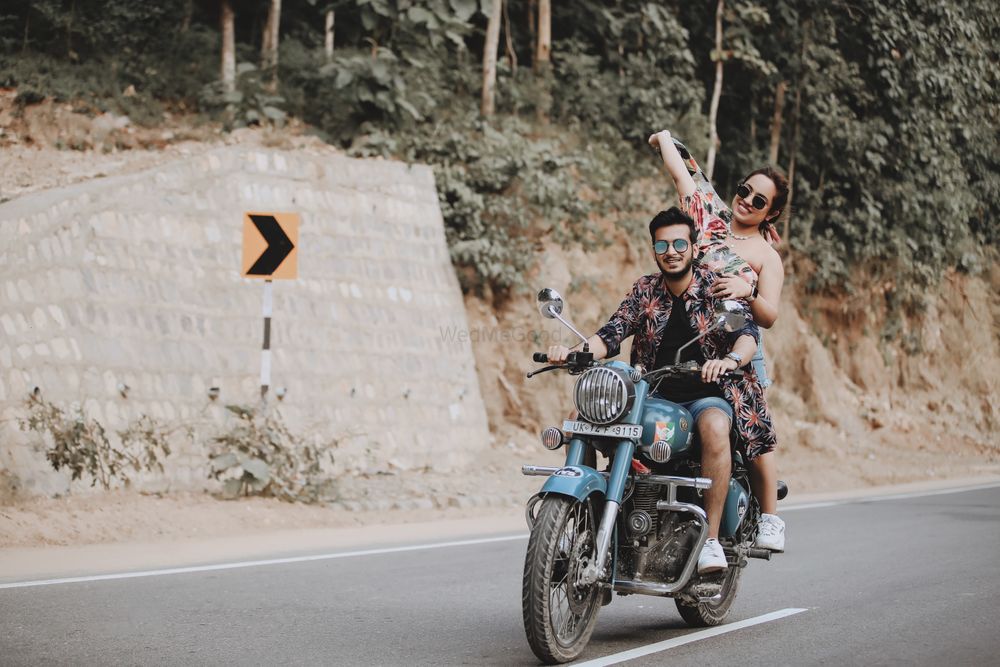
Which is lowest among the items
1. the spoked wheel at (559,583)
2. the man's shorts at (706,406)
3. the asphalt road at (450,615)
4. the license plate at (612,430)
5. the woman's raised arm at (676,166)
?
the asphalt road at (450,615)

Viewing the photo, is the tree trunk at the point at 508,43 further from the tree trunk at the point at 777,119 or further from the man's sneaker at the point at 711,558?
the man's sneaker at the point at 711,558

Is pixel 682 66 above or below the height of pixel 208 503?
above

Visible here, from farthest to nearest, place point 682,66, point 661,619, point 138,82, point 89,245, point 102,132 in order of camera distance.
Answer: point 682,66 < point 138,82 < point 102,132 < point 89,245 < point 661,619

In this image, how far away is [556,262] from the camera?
63.0ft

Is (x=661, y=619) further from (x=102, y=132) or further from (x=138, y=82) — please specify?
(x=138, y=82)

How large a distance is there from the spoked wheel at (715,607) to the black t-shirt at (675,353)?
107 centimetres

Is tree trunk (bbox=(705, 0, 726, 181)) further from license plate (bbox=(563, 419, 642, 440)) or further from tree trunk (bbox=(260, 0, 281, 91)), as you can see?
license plate (bbox=(563, 419, 642, 440))

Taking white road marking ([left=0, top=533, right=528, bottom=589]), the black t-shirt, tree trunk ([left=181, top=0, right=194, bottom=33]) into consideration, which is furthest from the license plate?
tree trunk ([left=181, top=0, right=194, bottom=33])

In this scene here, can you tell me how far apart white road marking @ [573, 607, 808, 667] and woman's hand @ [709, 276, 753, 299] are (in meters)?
1.87

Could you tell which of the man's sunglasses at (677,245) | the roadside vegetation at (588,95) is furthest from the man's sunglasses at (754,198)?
the roadside vegetation at (588,95)

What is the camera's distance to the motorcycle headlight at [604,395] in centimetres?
546

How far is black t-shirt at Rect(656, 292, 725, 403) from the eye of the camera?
614 centimetres

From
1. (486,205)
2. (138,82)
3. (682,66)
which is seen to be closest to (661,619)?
(486,205)

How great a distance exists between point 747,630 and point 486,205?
12159mm
